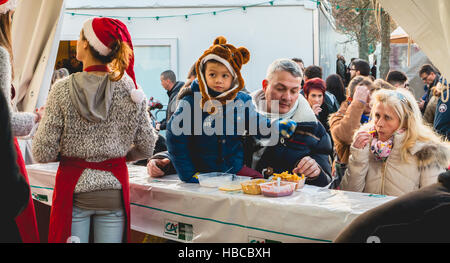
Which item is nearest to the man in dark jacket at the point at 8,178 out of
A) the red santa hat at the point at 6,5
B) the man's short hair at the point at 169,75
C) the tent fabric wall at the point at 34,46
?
the red santa hat at the point at 6,5

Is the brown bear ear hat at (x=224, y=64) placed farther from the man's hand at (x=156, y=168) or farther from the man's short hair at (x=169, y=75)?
the man's short hair at (x=169, y=75)

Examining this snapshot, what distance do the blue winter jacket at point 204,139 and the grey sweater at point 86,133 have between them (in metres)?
0.34

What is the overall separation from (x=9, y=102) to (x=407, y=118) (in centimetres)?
220

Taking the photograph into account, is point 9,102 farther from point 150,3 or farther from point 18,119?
point 150,3

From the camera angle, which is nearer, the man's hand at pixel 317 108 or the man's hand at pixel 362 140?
the man's hand at pixel 362 140

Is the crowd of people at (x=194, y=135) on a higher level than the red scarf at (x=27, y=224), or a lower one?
higher

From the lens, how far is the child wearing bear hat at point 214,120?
2332 mm

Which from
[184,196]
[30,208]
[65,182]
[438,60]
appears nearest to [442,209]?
[438,60]

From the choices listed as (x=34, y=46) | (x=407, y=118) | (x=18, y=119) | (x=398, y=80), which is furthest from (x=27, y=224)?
(x=398, y=80)

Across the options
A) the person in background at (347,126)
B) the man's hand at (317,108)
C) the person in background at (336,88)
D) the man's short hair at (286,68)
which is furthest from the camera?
the person in background at (336,88)

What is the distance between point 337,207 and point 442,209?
72cm

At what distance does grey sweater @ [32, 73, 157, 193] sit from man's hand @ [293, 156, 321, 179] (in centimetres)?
100

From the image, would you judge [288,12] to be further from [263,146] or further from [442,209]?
[442,209]

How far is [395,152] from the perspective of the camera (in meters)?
2.30
